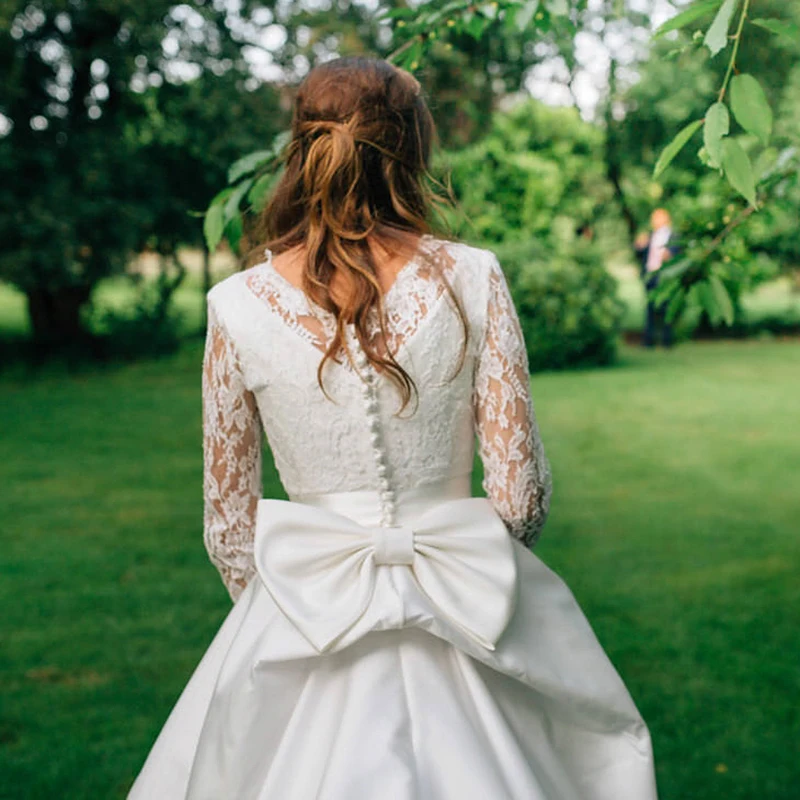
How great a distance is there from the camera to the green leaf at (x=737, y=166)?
Result: 1.97m

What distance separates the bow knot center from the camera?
1.91 meters

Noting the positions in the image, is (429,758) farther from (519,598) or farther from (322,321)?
(322,321)

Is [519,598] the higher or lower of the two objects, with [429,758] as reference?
higher

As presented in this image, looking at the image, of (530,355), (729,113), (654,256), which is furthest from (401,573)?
(654,256)

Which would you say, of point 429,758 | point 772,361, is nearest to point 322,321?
point 429,758

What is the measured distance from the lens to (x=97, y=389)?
39.5ft

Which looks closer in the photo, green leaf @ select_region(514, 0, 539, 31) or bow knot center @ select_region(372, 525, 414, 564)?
bow knot center @ select_region(372, 525, 414, 564)

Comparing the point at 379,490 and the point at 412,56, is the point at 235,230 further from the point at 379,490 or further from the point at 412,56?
the point at 379,490

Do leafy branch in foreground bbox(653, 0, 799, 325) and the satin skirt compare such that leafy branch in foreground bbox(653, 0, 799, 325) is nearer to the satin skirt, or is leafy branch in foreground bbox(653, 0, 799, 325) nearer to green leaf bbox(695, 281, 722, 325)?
the satin skirt

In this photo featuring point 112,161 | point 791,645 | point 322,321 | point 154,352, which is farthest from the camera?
point 154,352

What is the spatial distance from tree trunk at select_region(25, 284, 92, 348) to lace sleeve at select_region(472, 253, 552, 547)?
13417mm

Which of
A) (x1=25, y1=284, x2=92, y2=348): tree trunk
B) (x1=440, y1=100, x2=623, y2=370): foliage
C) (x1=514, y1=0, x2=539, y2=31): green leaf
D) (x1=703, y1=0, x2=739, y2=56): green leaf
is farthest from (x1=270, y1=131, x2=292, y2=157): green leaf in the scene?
(x1=25, y1=284, x2=92, y2=348): tree trunk

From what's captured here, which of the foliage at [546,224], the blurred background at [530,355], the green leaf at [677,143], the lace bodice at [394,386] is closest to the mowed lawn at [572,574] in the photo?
the blurred background at [530,355]

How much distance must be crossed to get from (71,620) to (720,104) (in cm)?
404
